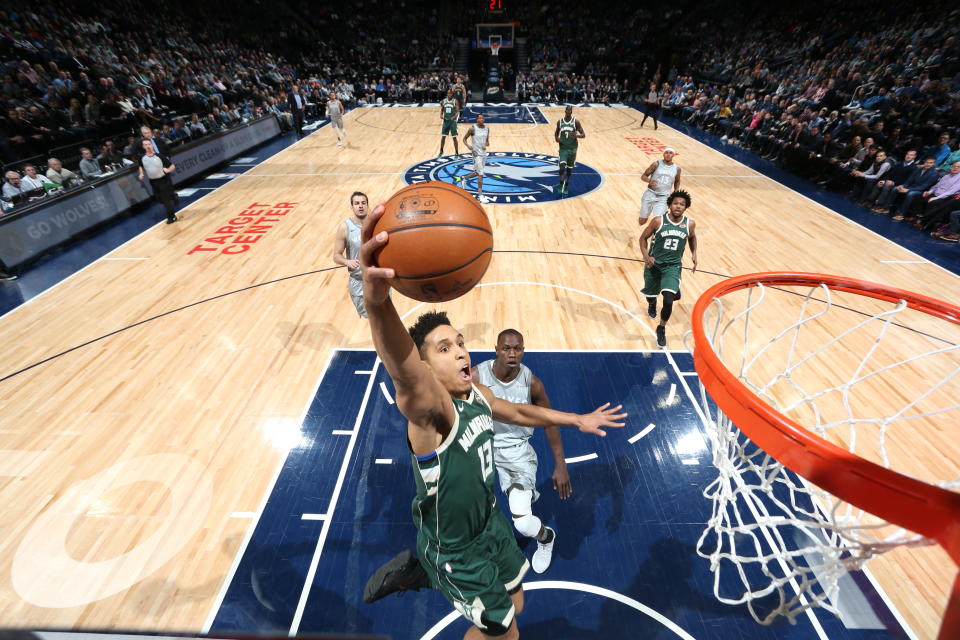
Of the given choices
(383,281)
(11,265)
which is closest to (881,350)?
(383,281)

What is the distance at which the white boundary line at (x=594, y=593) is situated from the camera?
2.74m

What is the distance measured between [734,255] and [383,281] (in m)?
7.34

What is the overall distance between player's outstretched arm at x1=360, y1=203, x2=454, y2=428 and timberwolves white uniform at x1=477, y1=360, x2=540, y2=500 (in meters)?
1.28

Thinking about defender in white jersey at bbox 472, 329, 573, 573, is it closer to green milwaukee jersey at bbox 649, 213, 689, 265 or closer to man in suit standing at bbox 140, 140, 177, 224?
green milwaukee jersey at bbox 649, 213, 689, 265

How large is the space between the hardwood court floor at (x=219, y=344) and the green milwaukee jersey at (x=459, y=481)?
1.89 m

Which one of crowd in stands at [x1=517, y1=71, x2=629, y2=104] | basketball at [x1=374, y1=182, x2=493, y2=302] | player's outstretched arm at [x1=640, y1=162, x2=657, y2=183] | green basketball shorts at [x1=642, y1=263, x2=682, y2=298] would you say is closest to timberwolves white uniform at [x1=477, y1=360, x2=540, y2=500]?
basketball at [x1=374, y1=182, x2=493, y2=302]

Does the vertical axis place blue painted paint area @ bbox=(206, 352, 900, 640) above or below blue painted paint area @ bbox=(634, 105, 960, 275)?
above

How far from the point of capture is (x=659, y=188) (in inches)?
281

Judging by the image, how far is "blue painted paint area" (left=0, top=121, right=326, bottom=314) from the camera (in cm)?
645

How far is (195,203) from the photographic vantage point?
31.9 feet

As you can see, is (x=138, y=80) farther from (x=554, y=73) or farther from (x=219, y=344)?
(x=554, y=73)

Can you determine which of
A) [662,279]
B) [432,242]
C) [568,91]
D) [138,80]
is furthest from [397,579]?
[568,91]

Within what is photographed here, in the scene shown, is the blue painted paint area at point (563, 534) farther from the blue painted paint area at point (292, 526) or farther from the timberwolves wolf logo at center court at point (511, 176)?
the timberwolves wolf logo at center court at point (511, 176)

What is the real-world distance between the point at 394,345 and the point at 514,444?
66.6 inches
